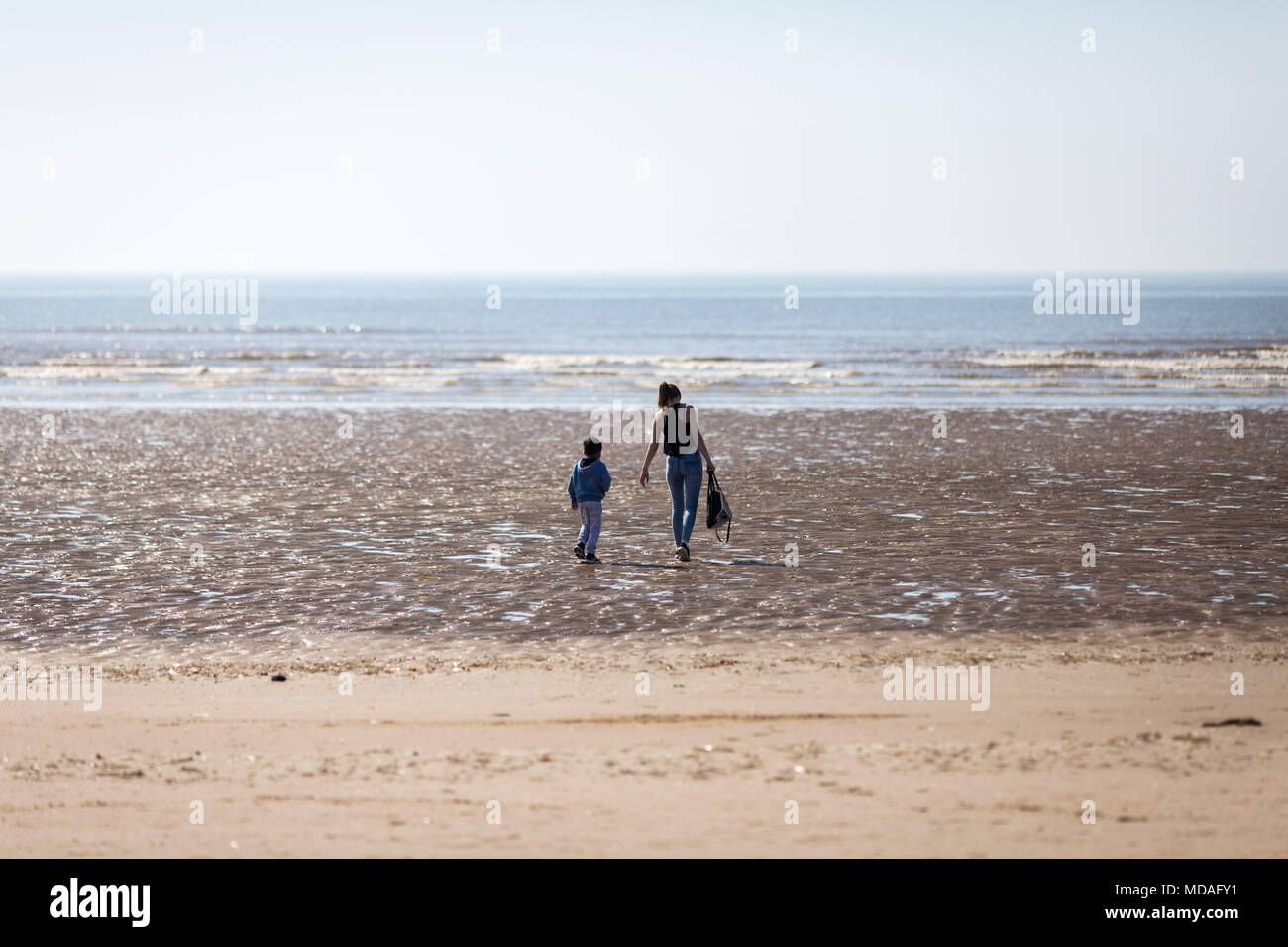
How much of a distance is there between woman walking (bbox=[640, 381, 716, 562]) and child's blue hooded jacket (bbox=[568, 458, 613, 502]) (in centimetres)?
42

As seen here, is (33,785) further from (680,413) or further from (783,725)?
(680,413)

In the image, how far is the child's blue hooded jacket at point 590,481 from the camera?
12.5 m

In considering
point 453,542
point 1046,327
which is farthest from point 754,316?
point 453,542

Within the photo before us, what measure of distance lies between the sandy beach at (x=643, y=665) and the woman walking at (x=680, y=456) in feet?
1.53

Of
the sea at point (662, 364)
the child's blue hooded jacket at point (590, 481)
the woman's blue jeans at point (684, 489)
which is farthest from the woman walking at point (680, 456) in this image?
the sea at point (662, 364)

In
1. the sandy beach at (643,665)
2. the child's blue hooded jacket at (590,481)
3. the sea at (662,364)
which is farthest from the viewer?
the sea at (662,364)

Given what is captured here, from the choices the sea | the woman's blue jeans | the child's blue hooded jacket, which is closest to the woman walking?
the woman's blue jeans

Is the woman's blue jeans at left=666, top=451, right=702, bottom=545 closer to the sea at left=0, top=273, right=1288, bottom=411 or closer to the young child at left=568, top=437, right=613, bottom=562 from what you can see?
the young child at left=568, top=437, right=613, bottom=562

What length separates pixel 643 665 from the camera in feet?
28.6

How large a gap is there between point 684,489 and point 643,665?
4.29m

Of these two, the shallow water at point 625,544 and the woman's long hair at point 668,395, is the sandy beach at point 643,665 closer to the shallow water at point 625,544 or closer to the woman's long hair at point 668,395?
the shallow water at point 625,544

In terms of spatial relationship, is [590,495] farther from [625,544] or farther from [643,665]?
[643,665]

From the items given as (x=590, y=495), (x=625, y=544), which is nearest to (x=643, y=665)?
(x=590, y=495)
